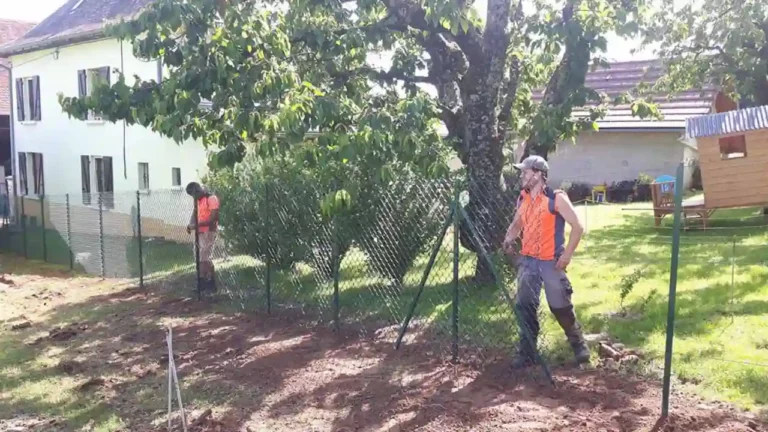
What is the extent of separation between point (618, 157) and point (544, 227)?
17.7m

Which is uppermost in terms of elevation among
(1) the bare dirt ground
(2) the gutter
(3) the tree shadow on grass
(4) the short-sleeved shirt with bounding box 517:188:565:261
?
(2) the gutter

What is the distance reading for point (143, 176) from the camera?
18.4 m

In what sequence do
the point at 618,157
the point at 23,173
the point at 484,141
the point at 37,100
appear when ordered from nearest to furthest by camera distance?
1. the point at 484,141
2. the point at 618,157
3. the point at 37,100
4. the point at 23,173

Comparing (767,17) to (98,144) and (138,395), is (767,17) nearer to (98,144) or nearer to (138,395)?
(138,395)

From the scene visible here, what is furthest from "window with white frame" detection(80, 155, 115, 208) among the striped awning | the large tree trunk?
the striped awning

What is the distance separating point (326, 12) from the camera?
7988 mm

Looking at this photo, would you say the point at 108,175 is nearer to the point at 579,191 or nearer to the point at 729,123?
the point at 579,191

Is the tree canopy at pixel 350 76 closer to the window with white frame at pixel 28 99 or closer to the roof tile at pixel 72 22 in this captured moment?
the roof tile at pixel 72 22

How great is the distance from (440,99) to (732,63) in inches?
380

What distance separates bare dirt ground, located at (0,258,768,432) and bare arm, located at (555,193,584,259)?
1091 millimetres

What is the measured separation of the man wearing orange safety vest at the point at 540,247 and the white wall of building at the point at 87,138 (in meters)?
10.5

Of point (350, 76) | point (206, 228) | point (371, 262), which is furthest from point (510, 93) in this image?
point (206, 228)

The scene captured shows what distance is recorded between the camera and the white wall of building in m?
17.1

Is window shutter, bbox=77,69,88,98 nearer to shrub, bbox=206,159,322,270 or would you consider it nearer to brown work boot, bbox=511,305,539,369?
shrub, bbox=206,159,322,270
